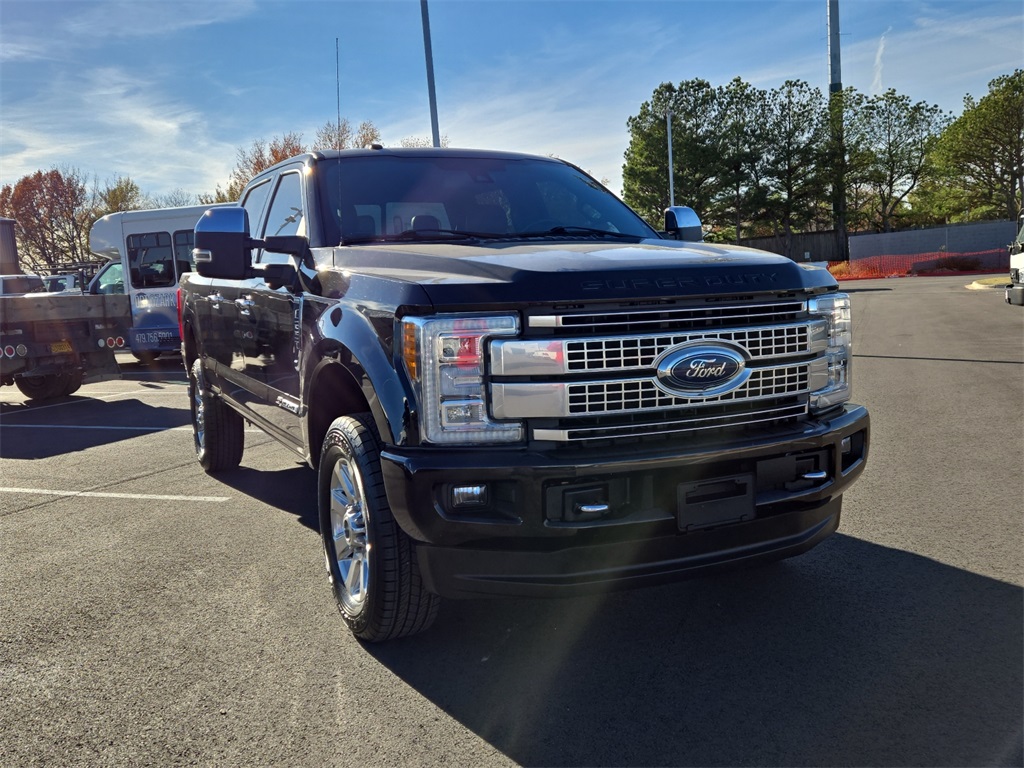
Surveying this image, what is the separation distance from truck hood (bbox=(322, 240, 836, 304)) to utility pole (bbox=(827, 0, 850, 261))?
5482cm

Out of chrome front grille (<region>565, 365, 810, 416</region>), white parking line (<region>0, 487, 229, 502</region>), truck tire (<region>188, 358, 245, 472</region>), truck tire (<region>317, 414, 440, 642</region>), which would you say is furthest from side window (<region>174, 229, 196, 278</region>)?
chrome front grille (<region>565, 365, 810, 416</region>)

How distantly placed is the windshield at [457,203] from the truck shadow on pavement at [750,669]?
1.78 m

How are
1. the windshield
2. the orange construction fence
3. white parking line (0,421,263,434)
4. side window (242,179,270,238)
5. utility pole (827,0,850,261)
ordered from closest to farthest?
the windshield → side window (242,179,270,238) → white parking line (0,421,263,434) → the orange construction fence → utility pole (827,0,850,261)

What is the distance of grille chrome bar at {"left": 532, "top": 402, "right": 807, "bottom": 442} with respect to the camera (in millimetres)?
2914

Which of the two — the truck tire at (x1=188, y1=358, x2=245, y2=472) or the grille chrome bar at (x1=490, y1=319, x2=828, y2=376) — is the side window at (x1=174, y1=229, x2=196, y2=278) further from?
the grille chrome bar at (x1=490, y1=319, x2=828, y2=376)

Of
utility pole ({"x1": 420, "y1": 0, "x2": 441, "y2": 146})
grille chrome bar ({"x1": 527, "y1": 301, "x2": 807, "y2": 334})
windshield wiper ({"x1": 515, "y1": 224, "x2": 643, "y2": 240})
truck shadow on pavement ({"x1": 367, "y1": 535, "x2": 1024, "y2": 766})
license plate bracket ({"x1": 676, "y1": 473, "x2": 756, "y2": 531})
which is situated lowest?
truck shadow on pavement ({"x1": 367, "y1": 535, "x2": 1024, "y2": 766})

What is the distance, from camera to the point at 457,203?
4438 mm

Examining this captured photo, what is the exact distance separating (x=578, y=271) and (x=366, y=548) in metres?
1.34

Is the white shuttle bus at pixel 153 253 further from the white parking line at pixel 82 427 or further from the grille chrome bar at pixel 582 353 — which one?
the grille chrome bar at pixel 582 353

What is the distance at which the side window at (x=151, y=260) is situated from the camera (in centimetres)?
1678

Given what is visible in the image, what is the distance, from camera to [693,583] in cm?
399

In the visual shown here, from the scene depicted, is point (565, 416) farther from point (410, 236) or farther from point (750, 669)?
point (410, 236)

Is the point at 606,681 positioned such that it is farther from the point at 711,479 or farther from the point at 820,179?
the point at 820,179

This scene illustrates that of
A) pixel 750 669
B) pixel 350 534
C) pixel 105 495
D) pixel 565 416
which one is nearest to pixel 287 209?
pixel 350 534
